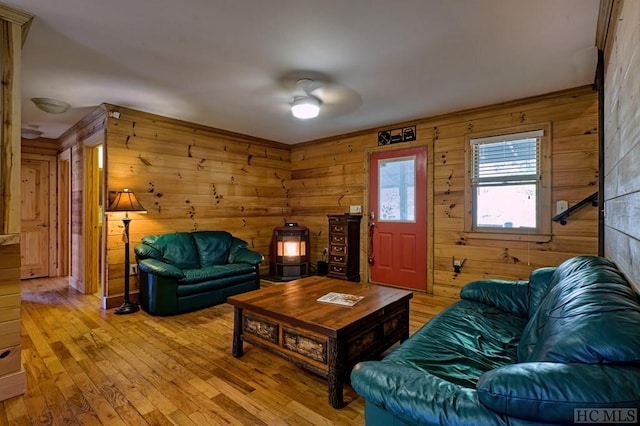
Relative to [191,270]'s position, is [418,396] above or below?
above

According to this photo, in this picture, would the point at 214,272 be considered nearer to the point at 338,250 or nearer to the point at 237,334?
the point at 237,334

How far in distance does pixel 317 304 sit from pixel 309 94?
85.4 inches

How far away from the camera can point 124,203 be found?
3.53m

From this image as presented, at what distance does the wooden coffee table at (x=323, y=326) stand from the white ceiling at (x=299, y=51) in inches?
76.9

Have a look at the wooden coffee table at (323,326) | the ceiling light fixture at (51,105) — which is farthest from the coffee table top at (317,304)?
the ceiling light fixture at (51,105)

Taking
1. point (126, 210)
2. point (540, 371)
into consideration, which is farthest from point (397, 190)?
point (540, 371)

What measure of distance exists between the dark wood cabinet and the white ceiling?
175 cm

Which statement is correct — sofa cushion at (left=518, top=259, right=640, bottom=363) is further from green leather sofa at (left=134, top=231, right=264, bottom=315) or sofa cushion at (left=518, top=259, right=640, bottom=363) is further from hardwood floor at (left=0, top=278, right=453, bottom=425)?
green leather sofa at (left=134, top=231, right=264, bottom=315)

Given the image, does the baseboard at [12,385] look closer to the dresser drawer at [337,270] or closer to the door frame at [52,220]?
the dresser drawer at [337,270]

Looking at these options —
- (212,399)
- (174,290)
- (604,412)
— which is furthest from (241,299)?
(604,412)

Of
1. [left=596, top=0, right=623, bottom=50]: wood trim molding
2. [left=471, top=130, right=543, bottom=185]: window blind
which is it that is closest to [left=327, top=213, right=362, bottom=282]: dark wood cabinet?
[left=471, top=130, right=543, bottom=185]: window blind

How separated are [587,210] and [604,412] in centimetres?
331

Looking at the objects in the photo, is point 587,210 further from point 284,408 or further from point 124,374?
point 124,374

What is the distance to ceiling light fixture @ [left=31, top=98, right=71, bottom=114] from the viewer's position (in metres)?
3.57
